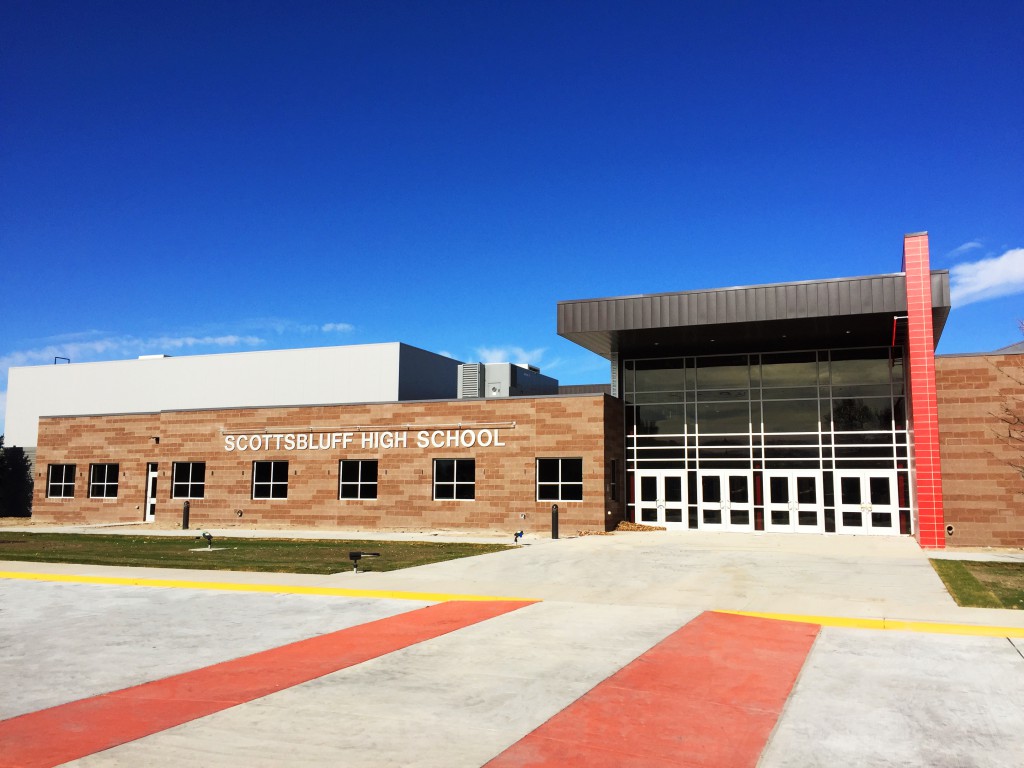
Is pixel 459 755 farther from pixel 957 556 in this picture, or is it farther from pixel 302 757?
pixel 957 556

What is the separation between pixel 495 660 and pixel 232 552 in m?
15.4

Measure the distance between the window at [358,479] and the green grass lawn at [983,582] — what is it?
67.8ft

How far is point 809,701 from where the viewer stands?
748cm

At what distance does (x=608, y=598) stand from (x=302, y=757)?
891 centimetres

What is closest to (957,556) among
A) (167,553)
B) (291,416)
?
(167,553)

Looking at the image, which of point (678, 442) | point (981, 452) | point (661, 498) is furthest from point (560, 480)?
point (981, 452)

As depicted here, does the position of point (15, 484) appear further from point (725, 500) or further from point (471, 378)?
point (725, 500)

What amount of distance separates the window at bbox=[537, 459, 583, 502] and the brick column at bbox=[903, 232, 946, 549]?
11408 mm

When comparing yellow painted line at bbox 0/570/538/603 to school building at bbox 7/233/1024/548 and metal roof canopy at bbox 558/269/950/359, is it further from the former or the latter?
metal roof canopy at bbox 558/269/950/359

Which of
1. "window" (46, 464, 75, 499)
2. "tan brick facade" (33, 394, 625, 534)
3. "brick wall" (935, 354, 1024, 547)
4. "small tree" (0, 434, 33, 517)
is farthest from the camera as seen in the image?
"small tree" (0, 434, 33, 517)

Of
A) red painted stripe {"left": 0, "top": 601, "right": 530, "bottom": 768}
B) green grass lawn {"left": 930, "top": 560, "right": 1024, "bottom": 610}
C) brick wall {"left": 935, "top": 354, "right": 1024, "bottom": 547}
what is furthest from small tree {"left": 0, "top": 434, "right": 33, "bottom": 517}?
brick wall {"left": 935, "top": 354, "right": 1024, "bottom": 547}

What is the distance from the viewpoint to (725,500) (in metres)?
30.0

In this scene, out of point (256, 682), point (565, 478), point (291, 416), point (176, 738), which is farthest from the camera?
point (291, 416)

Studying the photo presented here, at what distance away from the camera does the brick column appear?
24.0 m
